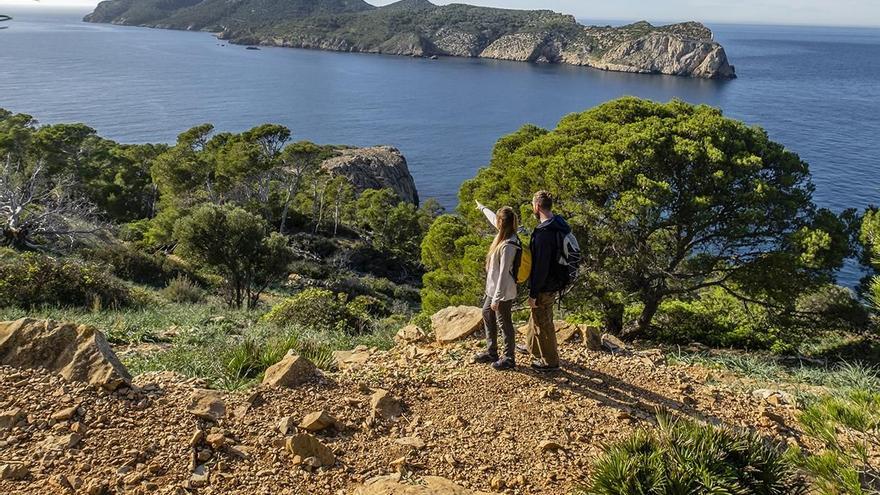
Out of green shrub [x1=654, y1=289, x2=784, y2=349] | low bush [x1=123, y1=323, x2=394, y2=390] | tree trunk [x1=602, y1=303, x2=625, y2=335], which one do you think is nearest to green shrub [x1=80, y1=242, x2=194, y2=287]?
low bush [x1=123, y1=323, x2=394, y2=390]

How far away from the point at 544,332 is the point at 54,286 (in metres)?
9.14

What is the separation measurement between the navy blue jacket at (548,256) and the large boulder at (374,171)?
47597 millimetres

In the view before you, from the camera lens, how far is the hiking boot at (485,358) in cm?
638

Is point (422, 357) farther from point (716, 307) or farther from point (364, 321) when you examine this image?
point (716, 307)

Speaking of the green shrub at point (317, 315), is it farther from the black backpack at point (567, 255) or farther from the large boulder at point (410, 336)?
the black backpack at point (567, 255)

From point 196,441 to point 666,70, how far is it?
154024 millimetres

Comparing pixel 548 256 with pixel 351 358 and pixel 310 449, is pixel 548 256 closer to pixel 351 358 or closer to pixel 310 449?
pixel 351 358

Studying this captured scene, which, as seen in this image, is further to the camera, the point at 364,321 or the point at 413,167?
the point at 413,167

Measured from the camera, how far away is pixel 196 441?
4.38 m

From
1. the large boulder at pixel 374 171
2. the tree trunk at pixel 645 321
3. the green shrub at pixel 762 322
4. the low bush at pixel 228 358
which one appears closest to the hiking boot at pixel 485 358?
the low bush at pixel 228 358

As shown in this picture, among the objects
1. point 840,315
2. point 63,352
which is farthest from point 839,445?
Answer: point 840,315

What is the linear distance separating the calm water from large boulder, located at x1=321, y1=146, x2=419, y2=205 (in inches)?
101

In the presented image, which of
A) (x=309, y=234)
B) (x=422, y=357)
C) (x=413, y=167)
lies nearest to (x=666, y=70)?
(x=413, y=167)

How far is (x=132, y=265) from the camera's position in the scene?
17.9 m
